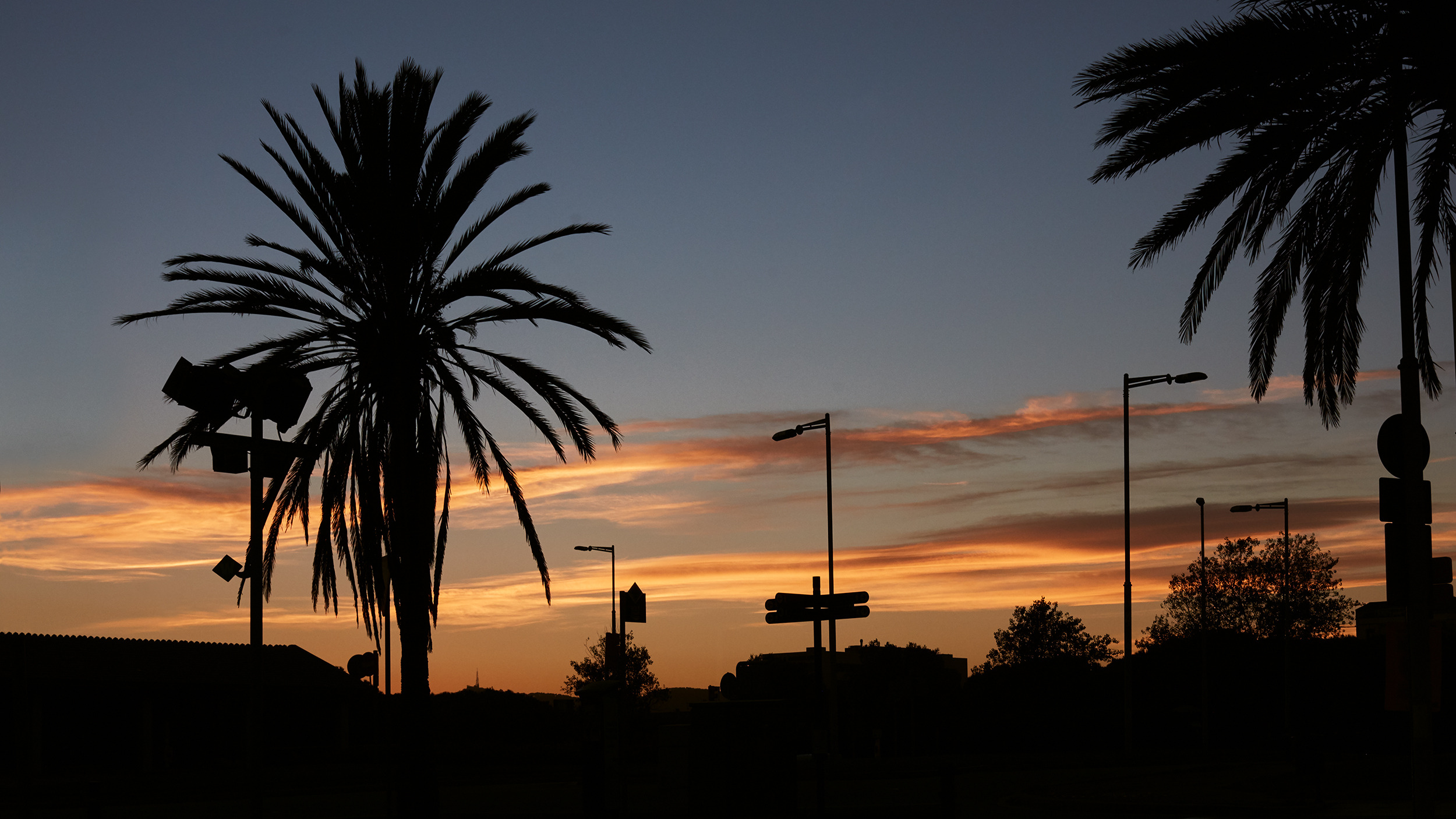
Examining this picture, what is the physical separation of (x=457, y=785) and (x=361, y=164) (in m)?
19.3

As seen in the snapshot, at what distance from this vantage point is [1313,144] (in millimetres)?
16266

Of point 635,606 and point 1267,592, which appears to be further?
point 1267,592

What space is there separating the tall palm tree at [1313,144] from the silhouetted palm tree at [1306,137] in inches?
0.7

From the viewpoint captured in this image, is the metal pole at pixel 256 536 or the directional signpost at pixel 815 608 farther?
the directional signpost at pixel 815 608

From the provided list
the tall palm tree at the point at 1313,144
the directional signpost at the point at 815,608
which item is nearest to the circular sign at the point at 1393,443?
the tall palm tree at the point at 1313,144

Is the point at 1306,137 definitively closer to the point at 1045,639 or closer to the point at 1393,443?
→ the point at 1393,443

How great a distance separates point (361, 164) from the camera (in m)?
20.5

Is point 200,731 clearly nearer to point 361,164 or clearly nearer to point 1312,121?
point 361,164

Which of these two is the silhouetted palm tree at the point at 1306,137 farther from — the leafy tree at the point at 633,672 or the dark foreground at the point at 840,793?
the leafy tree at the point at 633,672

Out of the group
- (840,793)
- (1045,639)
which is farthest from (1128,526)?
(1045,639)

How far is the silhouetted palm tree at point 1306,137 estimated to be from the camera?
1459 cm

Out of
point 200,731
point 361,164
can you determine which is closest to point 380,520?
point 361,164

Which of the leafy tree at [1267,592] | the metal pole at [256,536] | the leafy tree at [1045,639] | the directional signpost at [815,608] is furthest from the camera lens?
the leafy tree at [1045,639]

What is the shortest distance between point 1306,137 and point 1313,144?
1.84ft
